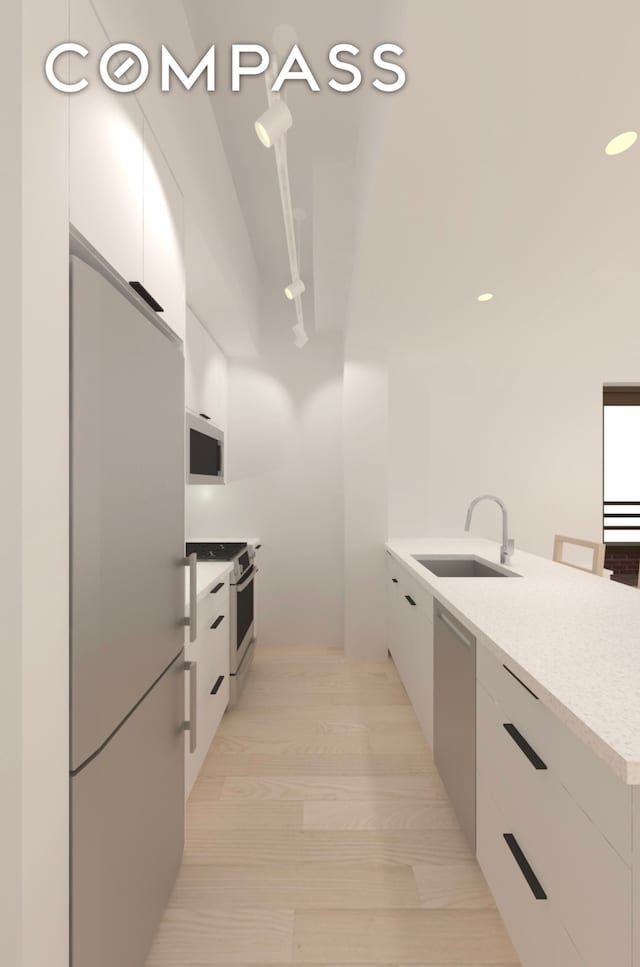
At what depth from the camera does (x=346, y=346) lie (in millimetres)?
3680

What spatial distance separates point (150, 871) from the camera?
1329 mm

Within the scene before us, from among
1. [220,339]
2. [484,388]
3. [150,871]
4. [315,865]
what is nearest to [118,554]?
[150,871]

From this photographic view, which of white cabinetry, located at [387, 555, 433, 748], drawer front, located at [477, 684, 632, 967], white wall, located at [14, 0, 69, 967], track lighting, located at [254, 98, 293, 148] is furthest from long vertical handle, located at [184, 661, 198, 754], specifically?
track lighting, located at [254, 98, 293, 148]

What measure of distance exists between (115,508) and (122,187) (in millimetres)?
767

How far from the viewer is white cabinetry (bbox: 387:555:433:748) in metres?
2.30

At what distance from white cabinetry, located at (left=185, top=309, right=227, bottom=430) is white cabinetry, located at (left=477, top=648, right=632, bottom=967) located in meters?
2.08

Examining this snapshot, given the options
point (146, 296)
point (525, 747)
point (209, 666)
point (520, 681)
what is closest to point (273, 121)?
point (146, 296)

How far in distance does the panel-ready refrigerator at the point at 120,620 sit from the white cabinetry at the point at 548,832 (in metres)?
0.92

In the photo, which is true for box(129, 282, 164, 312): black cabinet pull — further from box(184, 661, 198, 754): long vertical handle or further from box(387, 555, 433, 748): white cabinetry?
box(387, 555, 433, 748): white cabinetry

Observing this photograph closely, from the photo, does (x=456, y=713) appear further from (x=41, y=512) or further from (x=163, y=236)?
(x=163, y=236)

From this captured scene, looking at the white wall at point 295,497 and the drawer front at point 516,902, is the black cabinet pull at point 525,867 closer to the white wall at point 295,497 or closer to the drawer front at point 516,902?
the drawer front at point 516,902

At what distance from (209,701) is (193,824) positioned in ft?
1.61

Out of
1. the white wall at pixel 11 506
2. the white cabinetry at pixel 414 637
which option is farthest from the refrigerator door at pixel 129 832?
the white cabinetry at pixel 414 637

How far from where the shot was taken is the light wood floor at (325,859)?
56.7 inches
